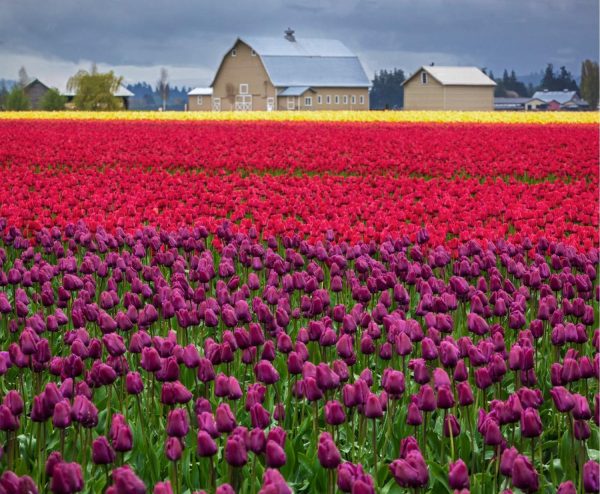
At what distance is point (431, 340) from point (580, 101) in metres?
168

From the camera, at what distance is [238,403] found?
4.43m

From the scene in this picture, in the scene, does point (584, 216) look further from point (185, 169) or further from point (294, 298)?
point (185, 169)

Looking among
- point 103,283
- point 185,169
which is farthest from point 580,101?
point 103,283

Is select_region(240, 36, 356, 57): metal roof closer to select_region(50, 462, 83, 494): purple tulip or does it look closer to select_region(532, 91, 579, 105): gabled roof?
select_region(532, 91, 579, 105): gabled roof

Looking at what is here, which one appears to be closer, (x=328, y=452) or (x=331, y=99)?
(x=328, y=452)

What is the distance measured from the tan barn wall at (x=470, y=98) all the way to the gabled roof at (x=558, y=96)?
78.5 m

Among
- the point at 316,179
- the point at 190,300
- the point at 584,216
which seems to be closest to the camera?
the point at 190,300

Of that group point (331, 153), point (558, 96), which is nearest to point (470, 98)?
point (331, 153)

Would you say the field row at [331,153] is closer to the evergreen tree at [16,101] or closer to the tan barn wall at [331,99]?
the evergreen tree at [16,101]

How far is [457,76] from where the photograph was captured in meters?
89.2

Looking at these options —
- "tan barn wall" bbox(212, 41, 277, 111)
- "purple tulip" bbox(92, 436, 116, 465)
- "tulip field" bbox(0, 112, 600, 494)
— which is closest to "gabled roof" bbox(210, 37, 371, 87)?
"tan barn wall" bbox(212, 41, 277, 111)

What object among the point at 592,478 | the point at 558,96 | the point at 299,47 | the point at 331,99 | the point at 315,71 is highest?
the point at 299,47

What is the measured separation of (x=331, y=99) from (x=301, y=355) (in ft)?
285

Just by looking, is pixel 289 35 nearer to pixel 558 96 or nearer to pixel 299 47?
pixel 299 47
